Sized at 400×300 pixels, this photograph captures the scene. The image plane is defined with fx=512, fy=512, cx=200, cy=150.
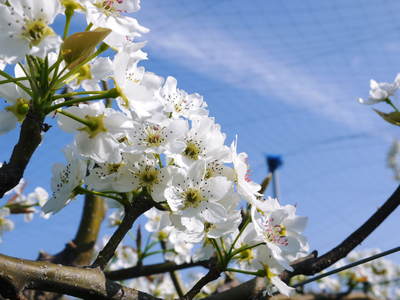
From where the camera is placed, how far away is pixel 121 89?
2.74 ft

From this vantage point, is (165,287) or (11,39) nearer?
(11,39)

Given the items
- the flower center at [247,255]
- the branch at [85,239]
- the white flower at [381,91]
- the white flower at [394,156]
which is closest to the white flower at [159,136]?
the flower center at [247,255]

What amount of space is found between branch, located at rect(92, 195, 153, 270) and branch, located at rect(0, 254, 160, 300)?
44 millimetres

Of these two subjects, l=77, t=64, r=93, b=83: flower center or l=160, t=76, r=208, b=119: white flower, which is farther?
l=160, t=76, r=208, b=119: white flower

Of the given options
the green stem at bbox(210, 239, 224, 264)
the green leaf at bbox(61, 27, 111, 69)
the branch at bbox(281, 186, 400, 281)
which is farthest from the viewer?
the branch at bbox(281, 186, 400, 281)

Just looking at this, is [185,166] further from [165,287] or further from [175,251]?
[165,287]

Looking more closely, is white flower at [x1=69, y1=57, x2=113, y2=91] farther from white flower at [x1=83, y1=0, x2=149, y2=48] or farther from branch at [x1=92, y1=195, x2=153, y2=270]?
branch at [x1=92, y1=195, x2=153, y2=270]

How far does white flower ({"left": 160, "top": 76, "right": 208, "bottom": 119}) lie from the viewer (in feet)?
3.38

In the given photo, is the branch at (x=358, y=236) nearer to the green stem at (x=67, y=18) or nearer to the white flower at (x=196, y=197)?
the white flower at (x=196, y=197)

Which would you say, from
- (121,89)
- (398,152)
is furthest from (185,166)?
(398,152)

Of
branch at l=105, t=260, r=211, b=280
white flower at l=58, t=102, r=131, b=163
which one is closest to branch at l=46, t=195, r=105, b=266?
branch at l=105, t=260, r=211, b=280

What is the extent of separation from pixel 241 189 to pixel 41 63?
1.48 feet

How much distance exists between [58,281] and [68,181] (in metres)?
0.23

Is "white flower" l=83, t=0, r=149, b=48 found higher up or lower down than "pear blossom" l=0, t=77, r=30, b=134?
higher up
